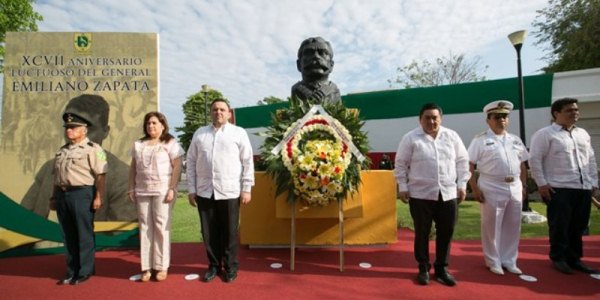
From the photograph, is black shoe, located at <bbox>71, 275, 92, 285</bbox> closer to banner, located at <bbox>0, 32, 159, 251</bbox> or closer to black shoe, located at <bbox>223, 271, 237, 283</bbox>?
banner, located at <bbox>0, 32, 159, 251</bbox>

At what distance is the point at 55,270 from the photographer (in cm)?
358

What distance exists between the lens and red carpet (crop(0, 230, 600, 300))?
2844 millimetres

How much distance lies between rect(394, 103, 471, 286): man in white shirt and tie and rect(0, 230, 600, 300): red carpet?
13.3 inches

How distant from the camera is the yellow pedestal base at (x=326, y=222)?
4016 millimetres

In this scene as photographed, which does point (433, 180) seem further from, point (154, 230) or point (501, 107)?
point (154, 230)

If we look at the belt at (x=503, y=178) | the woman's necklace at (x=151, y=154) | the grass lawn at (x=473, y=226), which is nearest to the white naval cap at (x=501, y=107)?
the belt at (x=503, y=178)

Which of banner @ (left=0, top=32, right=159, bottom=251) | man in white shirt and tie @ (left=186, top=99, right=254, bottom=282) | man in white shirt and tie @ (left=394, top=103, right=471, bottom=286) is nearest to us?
man in white shirt and tie @ (left=394, top=103, right=471, bottom=286)

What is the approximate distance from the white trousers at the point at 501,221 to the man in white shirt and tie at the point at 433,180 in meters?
0.38

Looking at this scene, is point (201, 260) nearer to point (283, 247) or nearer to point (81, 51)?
point (283, 247)

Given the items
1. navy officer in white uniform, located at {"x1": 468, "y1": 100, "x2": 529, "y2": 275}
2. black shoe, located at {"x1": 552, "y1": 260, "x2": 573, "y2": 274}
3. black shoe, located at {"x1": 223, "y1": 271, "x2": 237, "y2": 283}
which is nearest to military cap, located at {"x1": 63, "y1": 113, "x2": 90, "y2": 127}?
black shoe, located at {"x1": 223, "y1": 271, "x2": 237, "y2": 283}

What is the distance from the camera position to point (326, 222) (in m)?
4.02

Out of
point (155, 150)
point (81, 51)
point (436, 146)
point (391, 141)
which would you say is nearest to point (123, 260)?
point (155, 150)

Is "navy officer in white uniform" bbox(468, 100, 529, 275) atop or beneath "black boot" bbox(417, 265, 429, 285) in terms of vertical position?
atop

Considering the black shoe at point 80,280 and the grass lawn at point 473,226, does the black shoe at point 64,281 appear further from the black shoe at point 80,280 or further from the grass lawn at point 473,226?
the grass lawn at point 473,226
